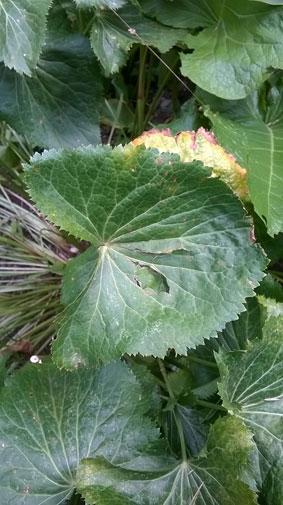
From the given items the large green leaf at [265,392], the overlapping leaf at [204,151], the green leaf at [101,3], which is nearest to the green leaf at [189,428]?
the large green leaf at [265,392]

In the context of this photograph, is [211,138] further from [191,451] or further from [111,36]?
[191,451]

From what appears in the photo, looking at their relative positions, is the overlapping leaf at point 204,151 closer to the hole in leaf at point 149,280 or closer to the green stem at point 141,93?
the hole in leaf at point 149,280

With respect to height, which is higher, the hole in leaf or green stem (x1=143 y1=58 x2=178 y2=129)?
green stem (x1=143 y1=58 x2=178 y2=129)

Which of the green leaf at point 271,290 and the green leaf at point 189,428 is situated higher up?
the green leaf at point 271,290

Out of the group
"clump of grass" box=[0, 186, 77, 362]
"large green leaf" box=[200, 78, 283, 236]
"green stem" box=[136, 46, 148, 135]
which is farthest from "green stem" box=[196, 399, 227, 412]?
"green stem" box=[136, 46, 148, 135]

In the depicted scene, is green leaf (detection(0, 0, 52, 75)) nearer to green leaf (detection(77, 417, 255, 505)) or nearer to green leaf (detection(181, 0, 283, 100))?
green leaf (detection(181, 0, 283, 100))

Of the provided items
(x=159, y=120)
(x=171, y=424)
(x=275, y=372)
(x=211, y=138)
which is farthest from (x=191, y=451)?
(x=159, y=120)
